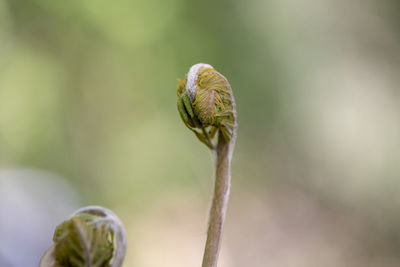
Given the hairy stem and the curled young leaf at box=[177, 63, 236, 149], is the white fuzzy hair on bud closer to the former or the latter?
the curled young leaf at box=[177, 63, 236, 149]

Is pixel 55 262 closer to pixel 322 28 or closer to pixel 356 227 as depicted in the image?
pixel 356 227

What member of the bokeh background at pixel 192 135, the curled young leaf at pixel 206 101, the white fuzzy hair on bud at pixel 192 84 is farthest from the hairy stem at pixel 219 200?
the bokeh background at pixel 192 135

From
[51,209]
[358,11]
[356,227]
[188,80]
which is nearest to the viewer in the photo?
[188,80]

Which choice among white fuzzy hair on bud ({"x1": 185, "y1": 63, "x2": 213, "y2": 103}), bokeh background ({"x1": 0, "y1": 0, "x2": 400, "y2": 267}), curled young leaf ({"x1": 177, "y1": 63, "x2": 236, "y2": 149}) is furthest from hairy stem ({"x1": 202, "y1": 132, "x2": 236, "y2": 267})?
bokeh background ({"x1": 0, "y1": 0, "x2": 400, "y2": 267})

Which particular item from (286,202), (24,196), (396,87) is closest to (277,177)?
(286,202)

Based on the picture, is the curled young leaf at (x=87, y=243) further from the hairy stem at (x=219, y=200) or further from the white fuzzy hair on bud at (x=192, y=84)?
the white fuzzy hair on bud at (x=192, y=84)

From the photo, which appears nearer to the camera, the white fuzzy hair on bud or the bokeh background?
the white fuzzy hair on bud
